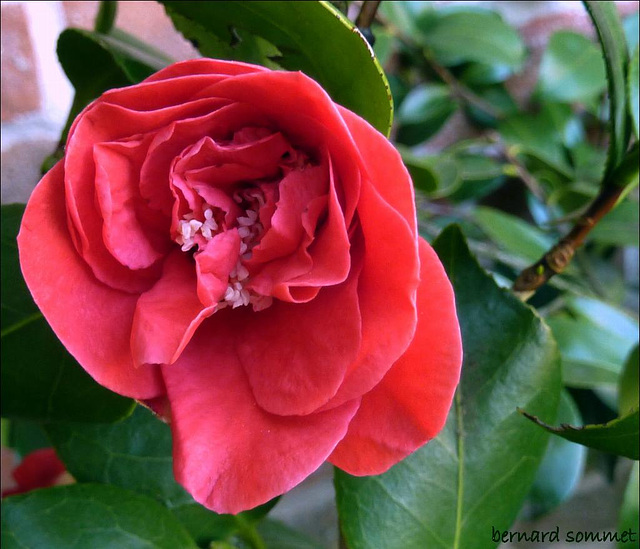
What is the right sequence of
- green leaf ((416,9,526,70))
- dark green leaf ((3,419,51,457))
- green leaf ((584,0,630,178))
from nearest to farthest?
green leaf ((584,0,630,178)) → dark green leaf ((3,419,51,457)) → green leaf ((416,9,526,70))

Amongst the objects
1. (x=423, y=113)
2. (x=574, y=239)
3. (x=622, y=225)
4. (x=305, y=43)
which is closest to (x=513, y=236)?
(x=622, y=225)

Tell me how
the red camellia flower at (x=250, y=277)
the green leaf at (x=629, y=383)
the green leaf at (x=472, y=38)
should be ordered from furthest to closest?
the green leaf at (x=472, y=38), the green leaf at (x=629, y=383), the red camellia flower at (x=250, y=277)

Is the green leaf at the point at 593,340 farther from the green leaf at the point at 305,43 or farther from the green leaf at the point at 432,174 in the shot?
the green leaf at the point at 305,43

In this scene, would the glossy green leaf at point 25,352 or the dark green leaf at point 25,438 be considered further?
the dark green leaf at point 25,438

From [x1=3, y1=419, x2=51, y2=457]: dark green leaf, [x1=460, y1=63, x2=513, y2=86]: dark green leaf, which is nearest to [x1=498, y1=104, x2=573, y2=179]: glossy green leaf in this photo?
[x1=460, y1=63, x2=513, y2=86]: dark green leaf

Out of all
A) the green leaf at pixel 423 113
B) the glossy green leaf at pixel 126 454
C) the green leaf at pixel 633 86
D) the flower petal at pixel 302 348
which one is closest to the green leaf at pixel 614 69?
the green leaf at pixel 633 86

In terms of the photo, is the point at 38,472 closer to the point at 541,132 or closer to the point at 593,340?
the point at 593,340

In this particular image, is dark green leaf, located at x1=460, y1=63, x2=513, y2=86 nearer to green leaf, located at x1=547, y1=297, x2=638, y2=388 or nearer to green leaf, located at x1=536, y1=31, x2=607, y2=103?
green leaf, located at x1=536, y1=31, x2=607, y2=103
